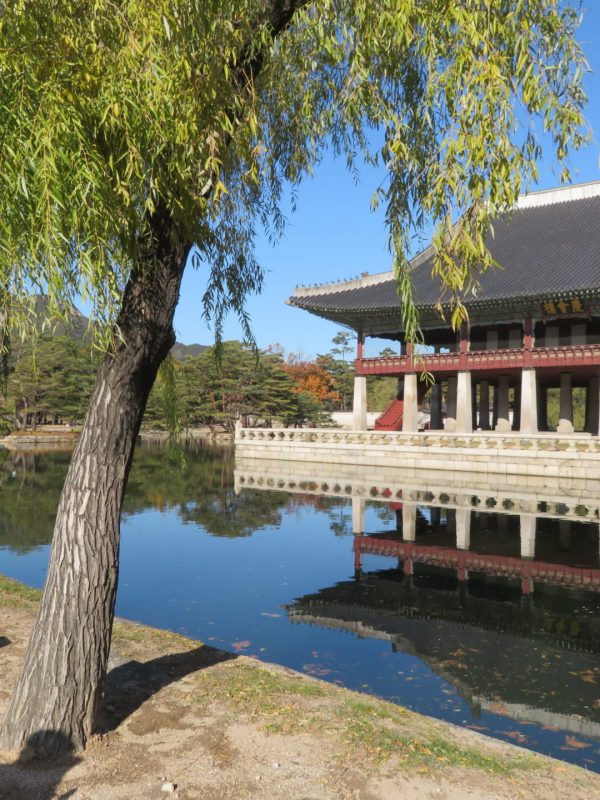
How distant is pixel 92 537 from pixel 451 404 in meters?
27.7

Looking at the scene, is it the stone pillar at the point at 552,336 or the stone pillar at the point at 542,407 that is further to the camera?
the stone pillar at the point at 542,407

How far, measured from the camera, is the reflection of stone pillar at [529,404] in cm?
2620

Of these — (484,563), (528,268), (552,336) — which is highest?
(528,268)

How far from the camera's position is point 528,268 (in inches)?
1092

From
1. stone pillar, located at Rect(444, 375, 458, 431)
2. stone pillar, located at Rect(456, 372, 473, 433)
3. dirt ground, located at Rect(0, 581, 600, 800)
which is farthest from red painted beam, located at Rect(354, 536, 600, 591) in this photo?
stone pillar, located at Rect(444, 375, 458, 431)

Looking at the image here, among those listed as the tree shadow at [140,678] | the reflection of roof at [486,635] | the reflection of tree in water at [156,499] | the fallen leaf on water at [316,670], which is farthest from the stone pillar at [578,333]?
the tree shadow at [140,678]

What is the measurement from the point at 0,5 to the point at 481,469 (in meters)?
22.4

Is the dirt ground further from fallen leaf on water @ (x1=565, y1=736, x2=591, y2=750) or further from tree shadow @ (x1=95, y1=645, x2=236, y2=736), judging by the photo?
fallen leaf on water @ (x1=565, y1=736, x2=591, y2=750)

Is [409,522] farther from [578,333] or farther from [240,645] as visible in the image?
[578,333]

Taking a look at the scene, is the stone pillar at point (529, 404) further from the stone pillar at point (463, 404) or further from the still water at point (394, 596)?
the still water at point (394, 596)

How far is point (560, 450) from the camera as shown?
74.0 feet

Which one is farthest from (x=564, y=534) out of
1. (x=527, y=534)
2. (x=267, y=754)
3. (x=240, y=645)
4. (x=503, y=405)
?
(x=503, y=405)

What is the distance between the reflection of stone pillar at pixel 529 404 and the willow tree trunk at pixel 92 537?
24.1m

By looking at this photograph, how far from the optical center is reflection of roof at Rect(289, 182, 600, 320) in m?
25.7
